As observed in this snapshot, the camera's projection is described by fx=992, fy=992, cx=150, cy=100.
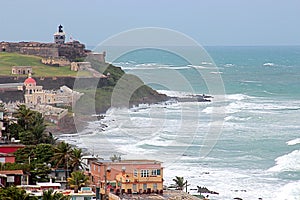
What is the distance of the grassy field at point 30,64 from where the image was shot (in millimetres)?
88188

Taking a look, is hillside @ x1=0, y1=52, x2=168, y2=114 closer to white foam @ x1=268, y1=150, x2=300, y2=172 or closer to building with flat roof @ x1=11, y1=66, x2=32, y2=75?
building with flat roof @ x1=11, y1=66, x2=32, y2=75

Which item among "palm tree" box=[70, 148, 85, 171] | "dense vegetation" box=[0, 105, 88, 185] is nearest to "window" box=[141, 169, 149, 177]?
"dense vegetation" box=[0, 105, 88, 185]

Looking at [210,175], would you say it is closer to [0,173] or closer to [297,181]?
[297,181]

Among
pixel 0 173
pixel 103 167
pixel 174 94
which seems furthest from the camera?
pixel 174 94

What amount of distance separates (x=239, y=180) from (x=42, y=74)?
47.6 meters

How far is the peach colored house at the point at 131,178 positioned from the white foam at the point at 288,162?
54.6ft

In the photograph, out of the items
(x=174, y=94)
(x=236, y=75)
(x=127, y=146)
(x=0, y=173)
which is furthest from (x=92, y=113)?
(x=236, y=75)

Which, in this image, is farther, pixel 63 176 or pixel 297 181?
pixel 297 181

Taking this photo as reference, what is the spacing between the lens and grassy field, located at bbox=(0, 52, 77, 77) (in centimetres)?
8819

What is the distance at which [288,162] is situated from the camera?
47.3 m

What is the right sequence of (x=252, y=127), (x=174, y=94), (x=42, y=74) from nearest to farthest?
1. (x=252, y=127)
2. (x=174, y=94)
3. (x=42, y=74)

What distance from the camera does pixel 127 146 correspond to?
1726 inches

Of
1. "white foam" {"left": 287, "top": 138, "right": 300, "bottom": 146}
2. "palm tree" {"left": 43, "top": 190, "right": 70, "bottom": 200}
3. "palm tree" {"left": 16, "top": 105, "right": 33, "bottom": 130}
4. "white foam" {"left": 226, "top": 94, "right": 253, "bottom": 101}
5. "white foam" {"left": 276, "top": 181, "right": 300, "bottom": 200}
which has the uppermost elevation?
"white foam" {"left": 226, "top": 94, "right": 253, "bottom": 101}

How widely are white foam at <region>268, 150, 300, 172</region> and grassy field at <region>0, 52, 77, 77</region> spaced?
40238 mm
